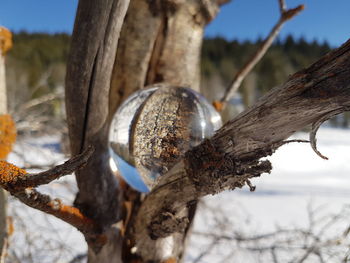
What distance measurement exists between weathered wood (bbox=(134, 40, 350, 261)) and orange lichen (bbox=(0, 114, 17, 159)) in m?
0.44

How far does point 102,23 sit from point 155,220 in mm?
543

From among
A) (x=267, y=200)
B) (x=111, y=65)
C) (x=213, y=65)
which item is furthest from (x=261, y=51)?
(x=213, y=65)

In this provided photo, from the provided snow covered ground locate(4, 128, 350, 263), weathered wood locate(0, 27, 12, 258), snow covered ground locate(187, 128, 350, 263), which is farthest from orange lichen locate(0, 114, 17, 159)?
snow covered ground locate(187, 128, 350, 263)

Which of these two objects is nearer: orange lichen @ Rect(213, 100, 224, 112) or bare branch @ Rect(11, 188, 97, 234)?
bare branch @ Rect(11, 188, 97, 234)

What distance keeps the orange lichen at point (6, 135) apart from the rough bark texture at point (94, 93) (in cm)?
22

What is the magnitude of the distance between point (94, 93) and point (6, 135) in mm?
356

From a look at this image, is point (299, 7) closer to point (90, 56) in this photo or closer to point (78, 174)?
point (90, 56)

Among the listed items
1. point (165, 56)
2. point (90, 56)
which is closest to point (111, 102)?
point (165, 56)

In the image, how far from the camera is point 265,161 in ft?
1.99

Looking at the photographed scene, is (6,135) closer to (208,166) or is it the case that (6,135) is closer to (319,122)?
(208,166)

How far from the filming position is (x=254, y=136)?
22.7 inches

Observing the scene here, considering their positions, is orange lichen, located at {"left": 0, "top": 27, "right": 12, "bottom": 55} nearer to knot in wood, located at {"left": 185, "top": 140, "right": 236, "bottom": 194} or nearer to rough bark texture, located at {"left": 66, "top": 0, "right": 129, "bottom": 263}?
rough bark texture, located at {"left": 66, "top": 0, "right": 129, "bottom": 263}

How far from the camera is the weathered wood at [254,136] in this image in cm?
47

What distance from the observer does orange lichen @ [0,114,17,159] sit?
0.89m
